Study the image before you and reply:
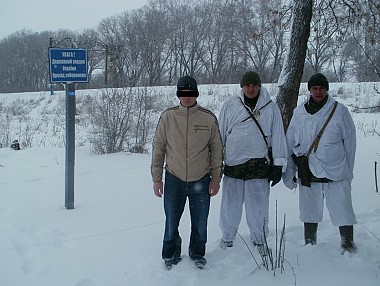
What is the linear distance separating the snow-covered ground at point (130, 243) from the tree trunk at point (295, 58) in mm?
1600

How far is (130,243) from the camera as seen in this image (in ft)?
13.2

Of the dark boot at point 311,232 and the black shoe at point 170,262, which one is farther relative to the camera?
the dark boot at point 311,232

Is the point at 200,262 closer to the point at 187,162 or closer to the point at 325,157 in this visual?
the point at 187,162

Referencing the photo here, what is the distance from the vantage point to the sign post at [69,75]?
15.3ft

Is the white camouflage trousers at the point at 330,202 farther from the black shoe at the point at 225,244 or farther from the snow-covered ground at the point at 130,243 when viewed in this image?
the black shoe at the point at 225,244

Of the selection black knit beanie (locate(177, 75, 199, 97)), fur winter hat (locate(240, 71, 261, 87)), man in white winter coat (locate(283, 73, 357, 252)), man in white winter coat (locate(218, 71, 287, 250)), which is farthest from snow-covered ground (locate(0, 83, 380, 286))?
black knit beanie (locate(177, 75, 199, 97))

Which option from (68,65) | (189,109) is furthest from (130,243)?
(68,65)

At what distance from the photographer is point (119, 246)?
393cm

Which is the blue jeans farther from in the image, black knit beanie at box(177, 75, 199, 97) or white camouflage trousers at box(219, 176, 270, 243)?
black knit beanie at box(177, 75, 199, 97)

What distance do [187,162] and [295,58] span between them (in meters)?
3.91

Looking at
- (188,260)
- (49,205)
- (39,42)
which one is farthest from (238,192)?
(39,42)

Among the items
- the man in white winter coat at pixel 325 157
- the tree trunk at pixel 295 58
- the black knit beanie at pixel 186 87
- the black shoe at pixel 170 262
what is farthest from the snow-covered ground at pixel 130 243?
the tree trunk at pixel 295 58

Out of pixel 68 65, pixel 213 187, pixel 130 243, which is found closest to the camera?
pixel 213 187

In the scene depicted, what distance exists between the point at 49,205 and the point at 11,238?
1.14m
